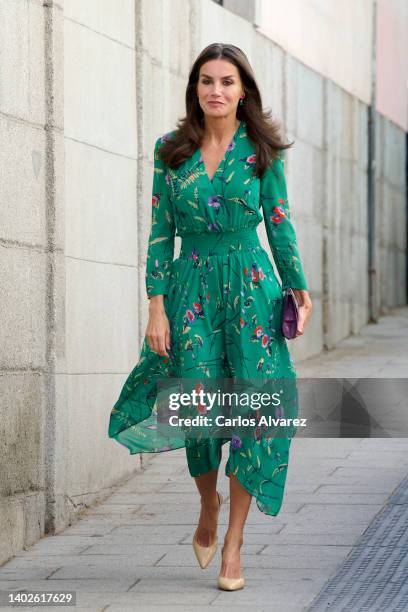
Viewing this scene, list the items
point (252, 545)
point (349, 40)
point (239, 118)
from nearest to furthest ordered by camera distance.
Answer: point (239, 118)
point (252, 545)
point (349, 40)

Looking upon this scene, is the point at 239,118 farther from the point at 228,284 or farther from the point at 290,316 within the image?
the point at 290,316

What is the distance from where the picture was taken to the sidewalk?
4.92 metres

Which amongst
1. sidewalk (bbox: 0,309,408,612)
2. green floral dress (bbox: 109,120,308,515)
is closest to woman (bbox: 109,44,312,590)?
green floral dress (bbox: 109,120,308,515)

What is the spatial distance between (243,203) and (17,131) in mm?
1191

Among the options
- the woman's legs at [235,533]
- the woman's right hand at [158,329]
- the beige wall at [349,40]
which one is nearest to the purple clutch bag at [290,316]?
the woman's right hand at [158,329]

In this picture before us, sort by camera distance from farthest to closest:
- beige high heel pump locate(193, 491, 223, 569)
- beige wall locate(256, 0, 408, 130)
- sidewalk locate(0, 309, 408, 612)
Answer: beige wall locate(256, 0, 408, 130) → beige high heel pump locate(193, 491, 223, 569) → sidewalk locate(0, 309, 408, 612)

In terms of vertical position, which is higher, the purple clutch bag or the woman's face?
the woman's face

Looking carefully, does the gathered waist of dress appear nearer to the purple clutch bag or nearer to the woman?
the woman

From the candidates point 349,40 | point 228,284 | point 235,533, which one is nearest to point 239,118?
point 228,284

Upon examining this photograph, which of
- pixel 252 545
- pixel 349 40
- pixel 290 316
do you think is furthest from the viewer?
pixel 349 40

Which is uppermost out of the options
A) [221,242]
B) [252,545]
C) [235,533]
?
[221,242]

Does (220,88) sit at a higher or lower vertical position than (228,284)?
higher

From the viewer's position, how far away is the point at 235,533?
5.00 meters

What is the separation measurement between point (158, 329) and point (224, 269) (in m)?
0.31
